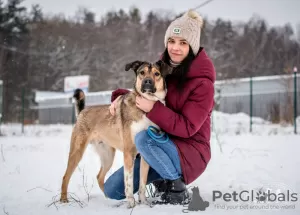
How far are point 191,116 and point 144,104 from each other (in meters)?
0.50

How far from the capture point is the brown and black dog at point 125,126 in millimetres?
3428

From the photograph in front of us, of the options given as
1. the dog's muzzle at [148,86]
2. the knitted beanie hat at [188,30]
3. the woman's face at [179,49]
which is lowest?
the dog's muzzle at [148,86]

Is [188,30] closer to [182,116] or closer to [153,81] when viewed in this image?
[153,81]

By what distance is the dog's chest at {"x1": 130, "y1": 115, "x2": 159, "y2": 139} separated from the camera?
3402 millimetres

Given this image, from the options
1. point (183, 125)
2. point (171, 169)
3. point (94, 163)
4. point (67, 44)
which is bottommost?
point (94, 163)

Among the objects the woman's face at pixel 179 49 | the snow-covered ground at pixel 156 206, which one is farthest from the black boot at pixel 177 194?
the woman's face at pixel 179 49

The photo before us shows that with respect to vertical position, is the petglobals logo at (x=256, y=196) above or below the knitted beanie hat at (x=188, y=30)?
below

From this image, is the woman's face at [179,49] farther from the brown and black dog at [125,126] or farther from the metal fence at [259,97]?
the metal fence at [259,97]

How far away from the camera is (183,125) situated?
125 inches

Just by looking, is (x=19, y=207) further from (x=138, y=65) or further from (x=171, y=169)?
(x=138, y=65)

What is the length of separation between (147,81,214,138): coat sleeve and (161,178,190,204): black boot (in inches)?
21.1

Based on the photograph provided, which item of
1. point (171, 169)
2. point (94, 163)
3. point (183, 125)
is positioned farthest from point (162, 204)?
point (94, 163)

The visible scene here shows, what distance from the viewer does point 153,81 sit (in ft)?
11.6

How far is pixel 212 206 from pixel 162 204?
0.51 metres
